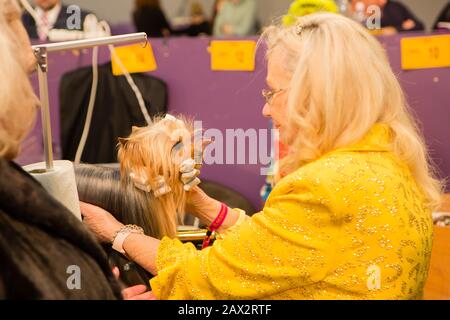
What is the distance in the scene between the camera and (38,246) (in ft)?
3.64

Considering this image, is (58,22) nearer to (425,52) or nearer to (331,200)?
(425,52)

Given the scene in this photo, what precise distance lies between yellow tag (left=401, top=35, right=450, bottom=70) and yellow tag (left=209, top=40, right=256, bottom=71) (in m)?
0.56

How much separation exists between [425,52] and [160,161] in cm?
127

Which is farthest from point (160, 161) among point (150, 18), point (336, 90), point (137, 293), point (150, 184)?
point (150, 18)

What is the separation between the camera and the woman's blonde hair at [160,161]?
5.27 feet

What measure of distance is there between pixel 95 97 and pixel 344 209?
1542 mm

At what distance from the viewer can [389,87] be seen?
138 cm

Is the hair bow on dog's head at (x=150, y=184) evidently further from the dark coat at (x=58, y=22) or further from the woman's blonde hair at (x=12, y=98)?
the dark coat at (x=58, y=22)

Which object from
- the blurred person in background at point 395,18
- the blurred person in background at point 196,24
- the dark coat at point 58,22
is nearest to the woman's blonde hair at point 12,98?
the dark coat at point 58,22

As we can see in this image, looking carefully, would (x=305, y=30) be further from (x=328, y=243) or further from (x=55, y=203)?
(x=55, y=203)

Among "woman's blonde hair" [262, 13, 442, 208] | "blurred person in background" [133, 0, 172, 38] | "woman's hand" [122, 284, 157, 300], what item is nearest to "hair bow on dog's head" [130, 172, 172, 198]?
"woman's hand" [122, 284, 157, 300]

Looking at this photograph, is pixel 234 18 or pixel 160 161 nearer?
pixel 160 161
